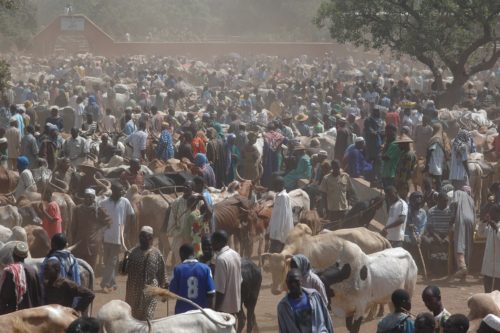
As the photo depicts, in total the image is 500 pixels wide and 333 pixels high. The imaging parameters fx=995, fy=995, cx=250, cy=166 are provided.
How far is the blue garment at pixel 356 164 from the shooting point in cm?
1858

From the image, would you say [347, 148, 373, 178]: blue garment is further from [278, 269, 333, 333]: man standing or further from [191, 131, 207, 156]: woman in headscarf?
[278, 269, 333, 333]: man standing

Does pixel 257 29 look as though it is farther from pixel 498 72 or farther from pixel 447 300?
pixel 447 300

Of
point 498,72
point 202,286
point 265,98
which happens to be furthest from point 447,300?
point 498,72

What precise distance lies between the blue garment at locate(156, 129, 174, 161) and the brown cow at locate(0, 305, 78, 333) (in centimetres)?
1152

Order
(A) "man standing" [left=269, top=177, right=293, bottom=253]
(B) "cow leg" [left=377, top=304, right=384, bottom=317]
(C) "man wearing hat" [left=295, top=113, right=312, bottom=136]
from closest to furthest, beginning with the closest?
1. (B) "cow leg" [left=377, top=304, right=384, bottom=317]
2. (A) "man standing" [left=269, top=177, right=293, bottom=253]
3. (C) "man wearing hat" [left=295, top=113, right=312, bottom=136]

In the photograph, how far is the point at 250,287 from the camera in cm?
1065

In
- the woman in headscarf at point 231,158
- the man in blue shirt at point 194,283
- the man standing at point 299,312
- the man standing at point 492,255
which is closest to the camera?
the man standing at point 299,312

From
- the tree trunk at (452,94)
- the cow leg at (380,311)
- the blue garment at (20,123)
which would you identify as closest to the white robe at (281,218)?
the cow leg at (380,311)

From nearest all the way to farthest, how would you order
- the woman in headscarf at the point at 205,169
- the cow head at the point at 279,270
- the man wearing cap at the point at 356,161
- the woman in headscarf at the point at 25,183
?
the cow head at the point at 279,270 → the woman in headscarf at the point at 25,183 → the woman in headscarf at the point at 205,169 → the man wearing cap at the point at 356,161

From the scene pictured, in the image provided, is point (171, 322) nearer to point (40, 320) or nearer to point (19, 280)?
point (40, 320)

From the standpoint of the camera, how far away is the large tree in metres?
27.8

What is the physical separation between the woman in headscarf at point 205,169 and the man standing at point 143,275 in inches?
271

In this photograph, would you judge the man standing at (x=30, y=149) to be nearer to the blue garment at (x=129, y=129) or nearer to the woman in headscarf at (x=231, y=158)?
the blue garment at (x=129, y=129)

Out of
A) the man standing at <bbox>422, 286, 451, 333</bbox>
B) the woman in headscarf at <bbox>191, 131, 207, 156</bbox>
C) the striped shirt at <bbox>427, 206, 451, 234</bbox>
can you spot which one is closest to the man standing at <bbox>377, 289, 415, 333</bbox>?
the man standing at <bbox>422, 286, 451, 333</bbox>
